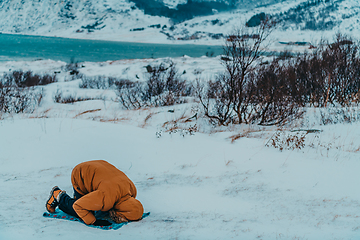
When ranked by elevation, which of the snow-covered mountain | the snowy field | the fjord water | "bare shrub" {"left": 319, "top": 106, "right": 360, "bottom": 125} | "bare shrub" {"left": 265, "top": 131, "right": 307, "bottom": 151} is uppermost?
the snow-covered mountain

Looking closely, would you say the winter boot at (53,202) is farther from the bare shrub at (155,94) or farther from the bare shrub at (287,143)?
the bare shrub at (155,94)

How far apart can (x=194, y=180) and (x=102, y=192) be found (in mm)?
1721

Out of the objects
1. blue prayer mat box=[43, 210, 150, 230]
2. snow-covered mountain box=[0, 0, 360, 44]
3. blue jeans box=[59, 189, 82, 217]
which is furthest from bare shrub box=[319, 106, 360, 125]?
snow-covered mountain box=[0, 0, 360, 44]

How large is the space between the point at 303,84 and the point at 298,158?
27.6ft

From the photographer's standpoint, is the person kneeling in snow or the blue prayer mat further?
the blue prayer mat

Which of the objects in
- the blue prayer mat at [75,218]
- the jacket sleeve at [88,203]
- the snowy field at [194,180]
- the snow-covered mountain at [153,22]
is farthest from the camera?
the snow-covered mountain at [153,22]

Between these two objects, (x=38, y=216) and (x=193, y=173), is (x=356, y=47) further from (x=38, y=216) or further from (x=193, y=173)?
(x=38, y=216)

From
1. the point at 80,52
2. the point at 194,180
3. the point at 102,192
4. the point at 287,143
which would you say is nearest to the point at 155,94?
the point at 287,143

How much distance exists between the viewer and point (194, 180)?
11.6ft

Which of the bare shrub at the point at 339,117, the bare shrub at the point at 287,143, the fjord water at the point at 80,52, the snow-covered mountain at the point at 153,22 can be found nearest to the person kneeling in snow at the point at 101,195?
the bare shrub at the point at 287,143

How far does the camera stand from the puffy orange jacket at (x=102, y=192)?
85.2 inches

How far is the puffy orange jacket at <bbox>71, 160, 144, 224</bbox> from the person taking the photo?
2164 mm

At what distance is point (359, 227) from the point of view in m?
2.46

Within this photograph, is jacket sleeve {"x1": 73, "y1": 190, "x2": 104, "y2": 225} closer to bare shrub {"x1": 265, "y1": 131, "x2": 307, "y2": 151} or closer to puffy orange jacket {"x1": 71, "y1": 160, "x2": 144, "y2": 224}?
puffy orange jacket {"x1": 71, "y1": 160, "x2": 144, "y2": 224}
